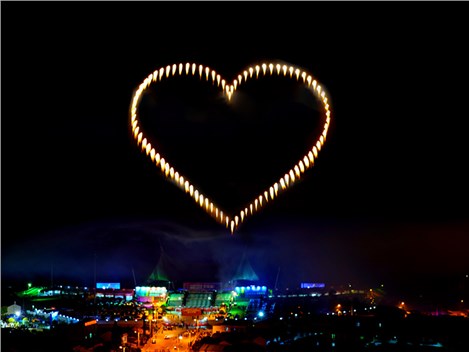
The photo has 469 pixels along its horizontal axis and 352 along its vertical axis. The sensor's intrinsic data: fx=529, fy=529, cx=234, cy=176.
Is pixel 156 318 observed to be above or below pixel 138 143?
below

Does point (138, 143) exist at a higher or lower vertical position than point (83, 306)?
higher

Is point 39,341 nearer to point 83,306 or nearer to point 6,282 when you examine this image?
point 83,306

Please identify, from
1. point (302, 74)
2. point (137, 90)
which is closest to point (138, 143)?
point (137, 90)

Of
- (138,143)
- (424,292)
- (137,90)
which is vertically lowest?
(424,292)

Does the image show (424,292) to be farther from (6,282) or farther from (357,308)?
(6,282)

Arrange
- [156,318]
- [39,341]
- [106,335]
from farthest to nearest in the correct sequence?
[156,318] → [106,335] → [39,341]

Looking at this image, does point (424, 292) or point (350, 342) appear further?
point (424, 292)

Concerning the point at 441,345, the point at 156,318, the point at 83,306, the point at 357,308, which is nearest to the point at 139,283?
the point at 83,306

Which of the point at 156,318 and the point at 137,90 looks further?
the point at 156,318

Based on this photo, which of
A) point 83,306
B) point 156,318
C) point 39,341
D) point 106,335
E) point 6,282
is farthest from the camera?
point 6,282
